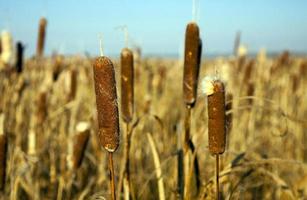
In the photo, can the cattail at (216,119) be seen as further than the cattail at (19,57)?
No

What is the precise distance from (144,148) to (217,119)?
257 centimetres

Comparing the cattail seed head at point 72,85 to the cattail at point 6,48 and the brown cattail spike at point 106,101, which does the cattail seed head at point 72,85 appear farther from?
the brown cattail spike at point 106,101

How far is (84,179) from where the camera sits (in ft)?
10.9

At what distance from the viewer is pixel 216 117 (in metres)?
1.10

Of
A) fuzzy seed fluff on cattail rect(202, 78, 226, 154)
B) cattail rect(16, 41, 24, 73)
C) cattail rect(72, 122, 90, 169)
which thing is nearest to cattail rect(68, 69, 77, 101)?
cattail rect(16, 41, 24, 73)

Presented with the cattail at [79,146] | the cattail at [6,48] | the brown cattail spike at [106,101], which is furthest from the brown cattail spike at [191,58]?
the cattail at [6,48]

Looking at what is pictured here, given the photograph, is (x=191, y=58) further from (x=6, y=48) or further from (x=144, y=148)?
(x=6, y=48)

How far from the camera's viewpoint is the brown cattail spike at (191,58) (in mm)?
1365

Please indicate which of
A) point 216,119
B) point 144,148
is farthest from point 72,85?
point 216,119

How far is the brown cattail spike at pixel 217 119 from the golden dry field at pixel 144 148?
0.08 metres

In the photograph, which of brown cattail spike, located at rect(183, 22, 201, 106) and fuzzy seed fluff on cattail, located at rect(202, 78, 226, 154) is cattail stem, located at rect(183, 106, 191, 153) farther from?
fuzzy seed fluff on cattail, located at rect(202, 78, 226, 154)

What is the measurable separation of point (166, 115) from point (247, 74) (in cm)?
113

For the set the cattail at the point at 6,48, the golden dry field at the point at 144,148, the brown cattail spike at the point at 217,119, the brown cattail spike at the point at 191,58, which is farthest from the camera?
the cattail at the point at 6,48

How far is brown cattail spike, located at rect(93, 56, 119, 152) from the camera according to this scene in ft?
3.11
